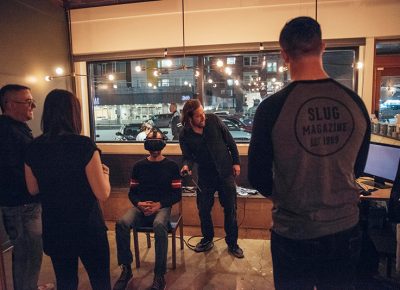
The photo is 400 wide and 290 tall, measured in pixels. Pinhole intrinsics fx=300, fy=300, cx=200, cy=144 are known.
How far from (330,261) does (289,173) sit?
1.13ft

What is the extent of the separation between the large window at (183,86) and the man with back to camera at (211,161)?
46.8 inches

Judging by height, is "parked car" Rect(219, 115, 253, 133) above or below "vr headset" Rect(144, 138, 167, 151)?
above

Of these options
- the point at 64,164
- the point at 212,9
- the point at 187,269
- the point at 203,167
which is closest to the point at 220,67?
the point at 212,9

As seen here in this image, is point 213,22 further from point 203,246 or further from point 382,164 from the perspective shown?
point 203,246

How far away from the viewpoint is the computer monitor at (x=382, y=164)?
2.37 meters

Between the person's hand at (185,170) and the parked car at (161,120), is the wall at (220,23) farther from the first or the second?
the person's hand at (185,170)

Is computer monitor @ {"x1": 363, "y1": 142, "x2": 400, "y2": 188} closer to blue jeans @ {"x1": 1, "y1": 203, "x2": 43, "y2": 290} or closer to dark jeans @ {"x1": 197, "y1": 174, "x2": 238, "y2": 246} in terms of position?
dark jeans @ {"x1": 197, "y1": 174, "x2": 238, "y2": 246}

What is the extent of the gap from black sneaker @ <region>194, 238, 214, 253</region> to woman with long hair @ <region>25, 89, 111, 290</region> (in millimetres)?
1606

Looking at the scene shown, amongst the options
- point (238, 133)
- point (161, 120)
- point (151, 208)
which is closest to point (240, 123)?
point (238, 133)

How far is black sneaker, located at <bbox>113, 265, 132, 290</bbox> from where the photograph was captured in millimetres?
2352

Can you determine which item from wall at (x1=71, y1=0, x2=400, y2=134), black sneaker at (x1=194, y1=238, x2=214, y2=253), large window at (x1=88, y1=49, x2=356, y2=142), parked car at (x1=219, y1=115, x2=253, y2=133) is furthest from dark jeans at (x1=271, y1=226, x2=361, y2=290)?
parked car at (x1=219, y1=115, x2=253, y2=133)

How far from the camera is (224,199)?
2.96 m

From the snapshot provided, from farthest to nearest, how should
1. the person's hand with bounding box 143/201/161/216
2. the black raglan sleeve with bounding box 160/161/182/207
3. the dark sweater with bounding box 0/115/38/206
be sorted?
the black raglan sleeve with bounding box 160/161/182/207 → the person's hand with bounding box 143/201/161/216 → the dark sweater with bounding box 0/115/38/206

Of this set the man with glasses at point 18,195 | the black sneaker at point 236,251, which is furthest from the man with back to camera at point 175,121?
the man with glasses at point 18,195
